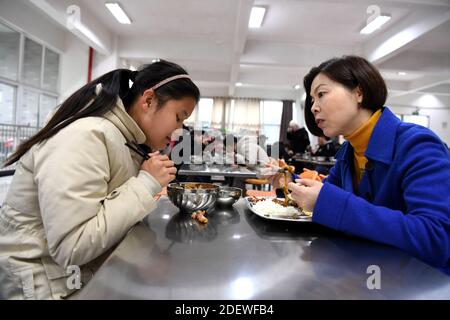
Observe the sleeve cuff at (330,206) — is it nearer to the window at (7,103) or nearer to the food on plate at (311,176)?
the food on plate at (311,176)

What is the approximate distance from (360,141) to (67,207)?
35.0 inches

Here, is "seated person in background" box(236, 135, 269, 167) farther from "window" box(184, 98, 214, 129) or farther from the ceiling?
"window" box(184, 98, 214, 129)

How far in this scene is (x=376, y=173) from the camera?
886 mm

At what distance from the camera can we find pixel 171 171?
865 mm

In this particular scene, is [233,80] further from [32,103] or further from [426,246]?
[426,246]

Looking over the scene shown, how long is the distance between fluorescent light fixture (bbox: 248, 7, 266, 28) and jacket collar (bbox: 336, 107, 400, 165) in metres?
3.88

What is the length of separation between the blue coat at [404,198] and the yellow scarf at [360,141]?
0.05 meters

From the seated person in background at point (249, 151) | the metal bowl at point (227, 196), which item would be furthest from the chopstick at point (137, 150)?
the seated person in background at point (249, 151)

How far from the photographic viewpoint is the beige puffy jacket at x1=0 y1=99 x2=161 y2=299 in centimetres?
64

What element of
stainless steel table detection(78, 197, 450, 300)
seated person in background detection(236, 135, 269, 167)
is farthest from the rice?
seated person in background detection(236, 135, 269, 167)

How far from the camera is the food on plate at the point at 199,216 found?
874 mm

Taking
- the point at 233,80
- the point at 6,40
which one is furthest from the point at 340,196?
the point at 233,80

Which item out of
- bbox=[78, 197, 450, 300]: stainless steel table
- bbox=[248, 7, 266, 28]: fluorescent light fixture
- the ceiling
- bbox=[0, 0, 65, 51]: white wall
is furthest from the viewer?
bbox=[0, 0, 65, 51]: white wall

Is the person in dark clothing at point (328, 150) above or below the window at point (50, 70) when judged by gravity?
below
